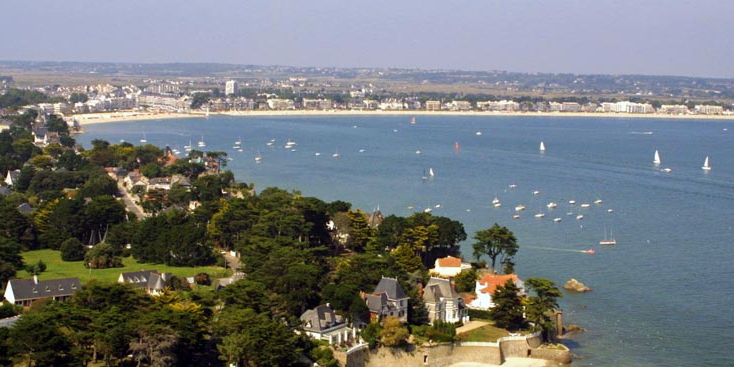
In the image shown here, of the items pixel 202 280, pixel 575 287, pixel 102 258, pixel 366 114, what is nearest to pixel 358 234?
pixel 202 280

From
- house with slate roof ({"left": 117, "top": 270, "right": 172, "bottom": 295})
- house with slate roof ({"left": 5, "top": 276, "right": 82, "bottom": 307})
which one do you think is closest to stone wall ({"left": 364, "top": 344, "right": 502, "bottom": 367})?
house with slate roof ({"left": 117, "top": 270, "right": 172, "bottom": 295})

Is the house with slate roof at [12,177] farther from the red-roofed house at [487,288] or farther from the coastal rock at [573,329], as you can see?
the coastal rock at [573,329]

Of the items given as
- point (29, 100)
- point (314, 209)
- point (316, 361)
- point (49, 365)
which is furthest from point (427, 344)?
point (29, 100)

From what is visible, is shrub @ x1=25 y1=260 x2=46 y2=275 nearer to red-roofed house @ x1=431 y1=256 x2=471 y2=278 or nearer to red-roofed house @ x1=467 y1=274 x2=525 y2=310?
red-roofed house @ x1=431 y1=256 x2=471 y2=278

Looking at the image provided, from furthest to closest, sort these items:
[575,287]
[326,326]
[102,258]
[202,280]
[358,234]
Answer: [358,234] → [575,287] → [102,258] → [202,280] → [326,326]

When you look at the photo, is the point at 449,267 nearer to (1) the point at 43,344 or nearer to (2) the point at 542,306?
(2) the point at 542,306

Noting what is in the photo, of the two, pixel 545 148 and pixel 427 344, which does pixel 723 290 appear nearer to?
→ pixel 427 344
